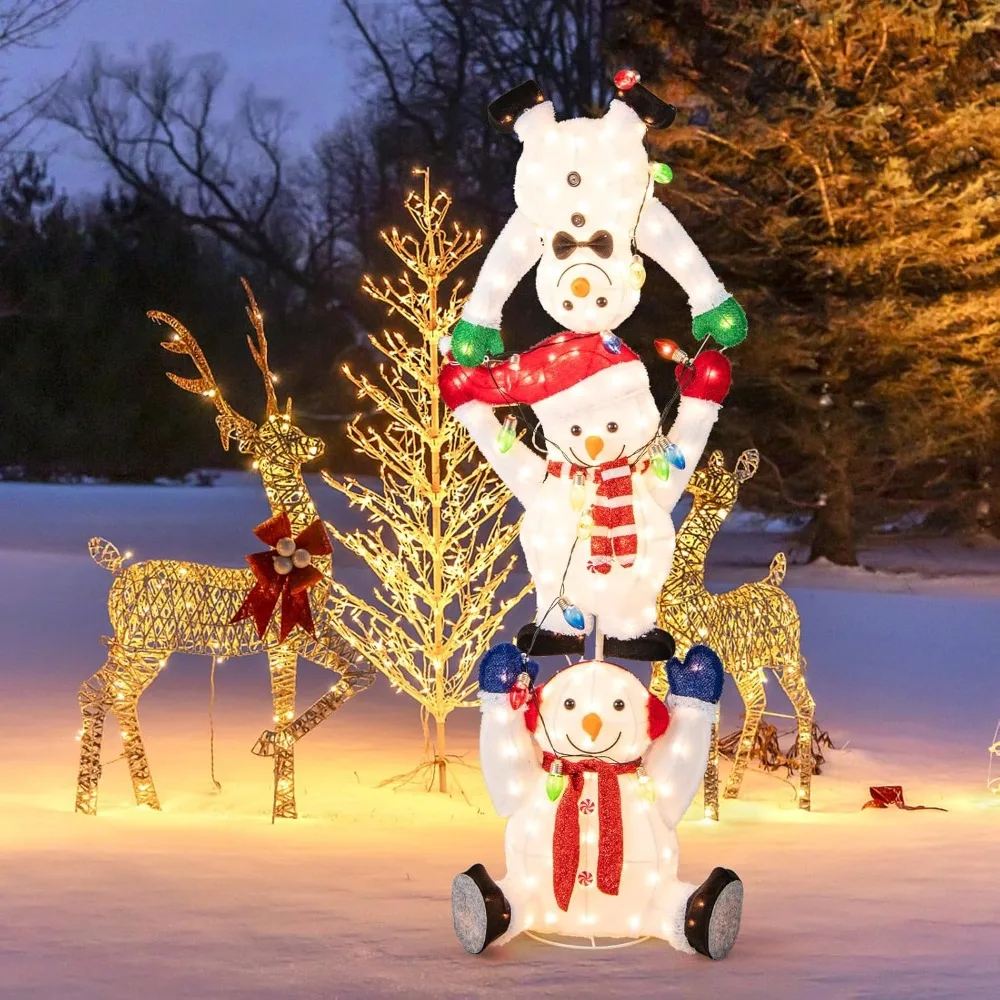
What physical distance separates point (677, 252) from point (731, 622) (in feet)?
6.43

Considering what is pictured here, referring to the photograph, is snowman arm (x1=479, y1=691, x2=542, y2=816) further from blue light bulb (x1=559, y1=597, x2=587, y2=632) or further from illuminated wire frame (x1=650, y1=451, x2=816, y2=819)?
illuminated wire frame (x1=650, y1=451, x2=816, y2=819)

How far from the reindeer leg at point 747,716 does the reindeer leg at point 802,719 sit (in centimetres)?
11

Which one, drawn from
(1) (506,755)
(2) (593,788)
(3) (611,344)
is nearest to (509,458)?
(3) (611,344)

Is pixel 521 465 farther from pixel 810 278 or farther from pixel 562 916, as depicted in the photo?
pixel 810 278

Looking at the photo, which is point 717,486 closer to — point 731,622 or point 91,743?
point 731,622

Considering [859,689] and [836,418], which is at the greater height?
[836,418]

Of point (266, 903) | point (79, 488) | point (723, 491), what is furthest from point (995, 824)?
point (79, 488)

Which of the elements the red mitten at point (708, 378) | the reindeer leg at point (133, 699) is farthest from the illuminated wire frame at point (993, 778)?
the reindeer leg at point (133, 699)

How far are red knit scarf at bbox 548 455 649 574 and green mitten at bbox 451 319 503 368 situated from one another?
458 mm

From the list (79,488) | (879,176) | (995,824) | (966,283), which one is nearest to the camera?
(995,824)

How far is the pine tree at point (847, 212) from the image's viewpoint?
1287 centimetres

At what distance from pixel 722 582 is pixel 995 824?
813 centimetres

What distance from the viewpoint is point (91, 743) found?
5.93m

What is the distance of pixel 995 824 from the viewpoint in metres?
5.89
